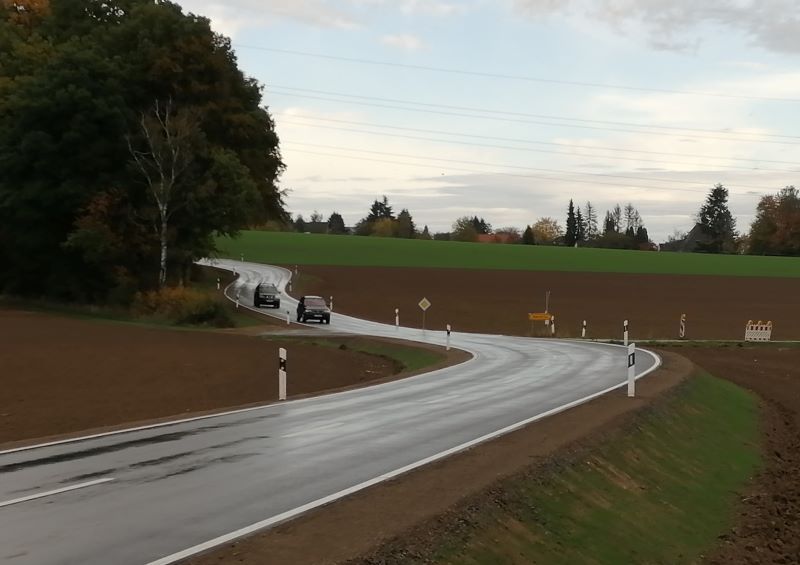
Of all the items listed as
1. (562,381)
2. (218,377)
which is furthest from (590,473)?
(218,377)

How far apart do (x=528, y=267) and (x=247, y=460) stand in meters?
108

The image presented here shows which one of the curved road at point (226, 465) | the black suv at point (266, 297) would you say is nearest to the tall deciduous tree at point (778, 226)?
the black suv at point (266, 297)

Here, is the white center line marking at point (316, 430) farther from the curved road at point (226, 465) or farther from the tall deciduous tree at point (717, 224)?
the tall deciduous tree at point (717, 224)

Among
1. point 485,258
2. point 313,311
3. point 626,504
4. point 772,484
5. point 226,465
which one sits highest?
point 485,258

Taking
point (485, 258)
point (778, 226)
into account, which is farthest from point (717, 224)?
point (485, 258)

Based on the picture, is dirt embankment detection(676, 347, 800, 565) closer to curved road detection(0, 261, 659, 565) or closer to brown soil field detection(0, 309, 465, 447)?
curved road detection(0, 261, 659, 565)

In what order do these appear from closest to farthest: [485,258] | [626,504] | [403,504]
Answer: [403,504]
[626,504]
[485,258]

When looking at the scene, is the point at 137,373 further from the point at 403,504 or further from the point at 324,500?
the point at 403,504

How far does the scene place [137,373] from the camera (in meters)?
23.2

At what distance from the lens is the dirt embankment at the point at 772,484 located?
1099 cm

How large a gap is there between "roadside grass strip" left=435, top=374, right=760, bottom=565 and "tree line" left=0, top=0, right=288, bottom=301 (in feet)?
115

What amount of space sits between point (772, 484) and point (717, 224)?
600ft

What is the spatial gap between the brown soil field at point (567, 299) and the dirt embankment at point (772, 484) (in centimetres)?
1575

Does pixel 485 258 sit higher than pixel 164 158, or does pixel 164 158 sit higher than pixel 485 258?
pixel 164 158
